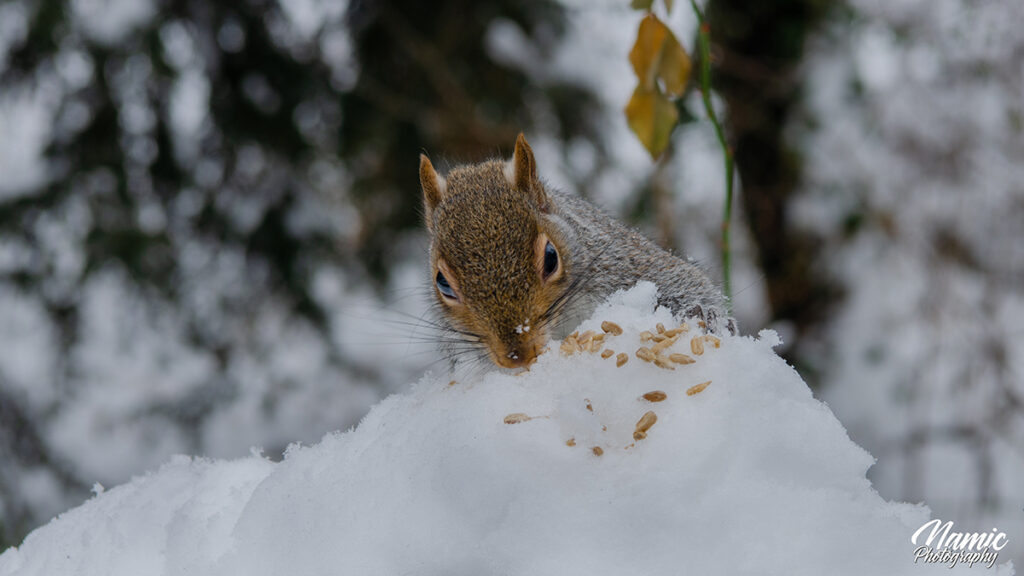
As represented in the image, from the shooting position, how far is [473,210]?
3.43 feet

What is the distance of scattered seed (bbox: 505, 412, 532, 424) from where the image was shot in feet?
2.08

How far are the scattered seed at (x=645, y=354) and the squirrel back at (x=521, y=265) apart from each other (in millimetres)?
227

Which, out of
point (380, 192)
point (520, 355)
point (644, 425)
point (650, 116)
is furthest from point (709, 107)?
point (380, 192)

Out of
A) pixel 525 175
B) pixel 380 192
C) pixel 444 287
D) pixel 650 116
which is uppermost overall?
pixel 650 116

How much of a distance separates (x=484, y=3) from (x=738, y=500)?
6.53ft

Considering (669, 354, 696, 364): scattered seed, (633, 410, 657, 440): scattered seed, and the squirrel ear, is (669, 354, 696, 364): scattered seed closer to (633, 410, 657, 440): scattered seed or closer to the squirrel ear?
(633, 410, 657, 440): scattered seed

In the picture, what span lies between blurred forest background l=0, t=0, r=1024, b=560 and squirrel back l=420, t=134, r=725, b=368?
39.7 inches

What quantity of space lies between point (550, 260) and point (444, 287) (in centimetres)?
15

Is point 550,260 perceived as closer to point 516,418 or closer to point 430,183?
point 430,183

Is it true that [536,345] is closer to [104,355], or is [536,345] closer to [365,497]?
[365,497]

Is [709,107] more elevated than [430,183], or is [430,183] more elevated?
[709,107]

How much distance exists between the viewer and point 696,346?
0.69 m

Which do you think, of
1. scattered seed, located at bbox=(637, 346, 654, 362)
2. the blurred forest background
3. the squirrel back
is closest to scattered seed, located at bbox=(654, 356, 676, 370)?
scattered seed, located at bbox=(637, 346, 654, 362)

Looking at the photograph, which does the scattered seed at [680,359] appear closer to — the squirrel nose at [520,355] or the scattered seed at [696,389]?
the scattered seed at [696,389]
